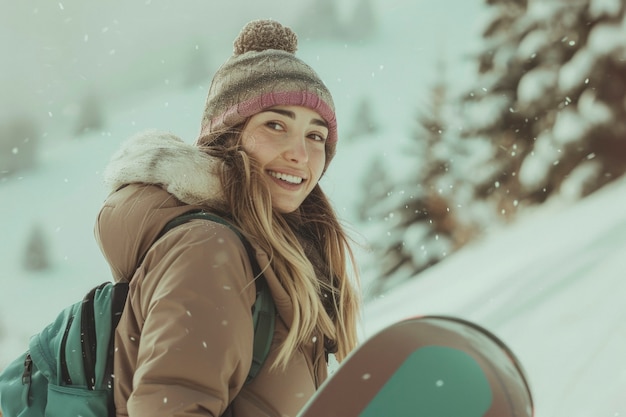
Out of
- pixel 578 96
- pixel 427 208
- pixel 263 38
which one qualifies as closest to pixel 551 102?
pixel 578 96

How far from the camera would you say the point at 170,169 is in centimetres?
93

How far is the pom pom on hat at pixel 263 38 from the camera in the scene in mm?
1177

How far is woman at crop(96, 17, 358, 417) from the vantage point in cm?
76

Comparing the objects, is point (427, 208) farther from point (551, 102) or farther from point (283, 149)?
point (283, 149)

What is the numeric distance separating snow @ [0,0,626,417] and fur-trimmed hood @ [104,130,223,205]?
6.34ft

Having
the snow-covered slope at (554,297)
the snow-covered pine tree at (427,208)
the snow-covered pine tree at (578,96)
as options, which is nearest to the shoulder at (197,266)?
the snow-covered slope at (554,297)

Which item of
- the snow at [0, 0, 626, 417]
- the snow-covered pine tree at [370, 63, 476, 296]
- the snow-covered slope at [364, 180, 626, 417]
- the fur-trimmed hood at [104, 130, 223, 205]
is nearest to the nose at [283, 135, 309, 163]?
the fur-trimmed hood at [104, 130, 223, 205]

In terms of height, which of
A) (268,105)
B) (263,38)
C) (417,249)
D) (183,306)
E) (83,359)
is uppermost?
(263,38)

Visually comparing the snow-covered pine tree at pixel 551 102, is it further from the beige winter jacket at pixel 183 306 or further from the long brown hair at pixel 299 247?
the beige winter jacket at pixel 183 306

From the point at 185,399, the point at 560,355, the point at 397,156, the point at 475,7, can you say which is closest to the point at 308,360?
the point at 185,399

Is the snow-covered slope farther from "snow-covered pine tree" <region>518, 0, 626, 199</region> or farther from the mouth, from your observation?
the mouth

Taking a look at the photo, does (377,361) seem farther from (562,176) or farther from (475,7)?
(475,7)

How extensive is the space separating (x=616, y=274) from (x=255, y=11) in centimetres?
453

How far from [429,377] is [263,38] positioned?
26.8 inches
